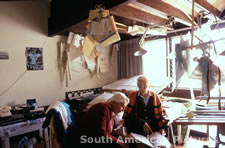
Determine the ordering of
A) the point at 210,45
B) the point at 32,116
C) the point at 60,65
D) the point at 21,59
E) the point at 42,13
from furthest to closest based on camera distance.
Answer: the point at 60,65, the point at 42,13, the point at 21,59, the point at 32,116, the point at 210,45

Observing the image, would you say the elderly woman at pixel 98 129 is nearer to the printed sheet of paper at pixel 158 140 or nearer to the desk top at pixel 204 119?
the printed sheet of paper at pixel 158 140

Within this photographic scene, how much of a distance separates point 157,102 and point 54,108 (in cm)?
118

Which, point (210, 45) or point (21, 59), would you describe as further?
point (21, 59)

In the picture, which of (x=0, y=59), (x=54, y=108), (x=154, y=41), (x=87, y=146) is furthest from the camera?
(x=154, y=41)

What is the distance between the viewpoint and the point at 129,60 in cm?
357

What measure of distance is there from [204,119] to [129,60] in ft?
7.55

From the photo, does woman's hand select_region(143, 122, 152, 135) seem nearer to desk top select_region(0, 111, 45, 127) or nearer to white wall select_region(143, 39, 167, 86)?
desk top select_region(0, 111, 45, 127)

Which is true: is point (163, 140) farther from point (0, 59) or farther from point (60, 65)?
point (0, 59)

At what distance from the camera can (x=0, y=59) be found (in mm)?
2174

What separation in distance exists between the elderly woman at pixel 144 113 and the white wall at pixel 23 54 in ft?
5.71

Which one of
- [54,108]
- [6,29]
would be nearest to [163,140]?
[54,108]

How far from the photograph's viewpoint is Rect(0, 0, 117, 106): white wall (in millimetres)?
2232

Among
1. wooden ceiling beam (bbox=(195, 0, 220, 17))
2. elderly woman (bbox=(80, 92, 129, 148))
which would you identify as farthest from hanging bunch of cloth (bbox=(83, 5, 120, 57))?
wooden ceiling beam (bbox=(195, 0, 220, 17))

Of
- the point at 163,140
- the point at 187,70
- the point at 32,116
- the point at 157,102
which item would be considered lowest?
the point at 163,140
